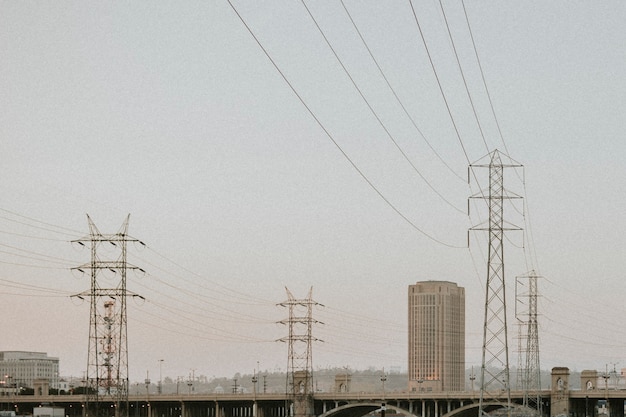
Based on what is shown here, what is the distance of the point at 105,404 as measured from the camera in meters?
184

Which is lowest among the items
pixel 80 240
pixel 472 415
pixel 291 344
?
pixel 472 415

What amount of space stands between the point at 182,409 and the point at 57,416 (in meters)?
38.8

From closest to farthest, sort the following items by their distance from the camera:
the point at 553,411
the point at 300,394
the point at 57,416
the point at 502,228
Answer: the point at 502,228 → the point at 57,416 → the point at 553,411 → the point at 300,394

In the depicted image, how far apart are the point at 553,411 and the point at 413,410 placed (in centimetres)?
2330

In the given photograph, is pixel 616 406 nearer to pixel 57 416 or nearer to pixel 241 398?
pixel 241 398

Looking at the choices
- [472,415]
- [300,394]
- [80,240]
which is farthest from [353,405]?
[80,240]

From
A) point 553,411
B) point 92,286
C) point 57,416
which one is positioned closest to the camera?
point 92,286

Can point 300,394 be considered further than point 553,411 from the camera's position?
Yes

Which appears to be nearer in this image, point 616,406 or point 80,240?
Answer: point 80,240

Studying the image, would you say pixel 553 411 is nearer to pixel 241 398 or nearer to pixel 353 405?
pixel 353 405

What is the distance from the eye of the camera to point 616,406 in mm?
191375

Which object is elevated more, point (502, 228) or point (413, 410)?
point (502, 228)

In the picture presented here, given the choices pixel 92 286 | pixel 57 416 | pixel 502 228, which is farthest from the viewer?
pixel 57 416

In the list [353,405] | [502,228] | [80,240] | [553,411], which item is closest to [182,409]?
[353,405]
